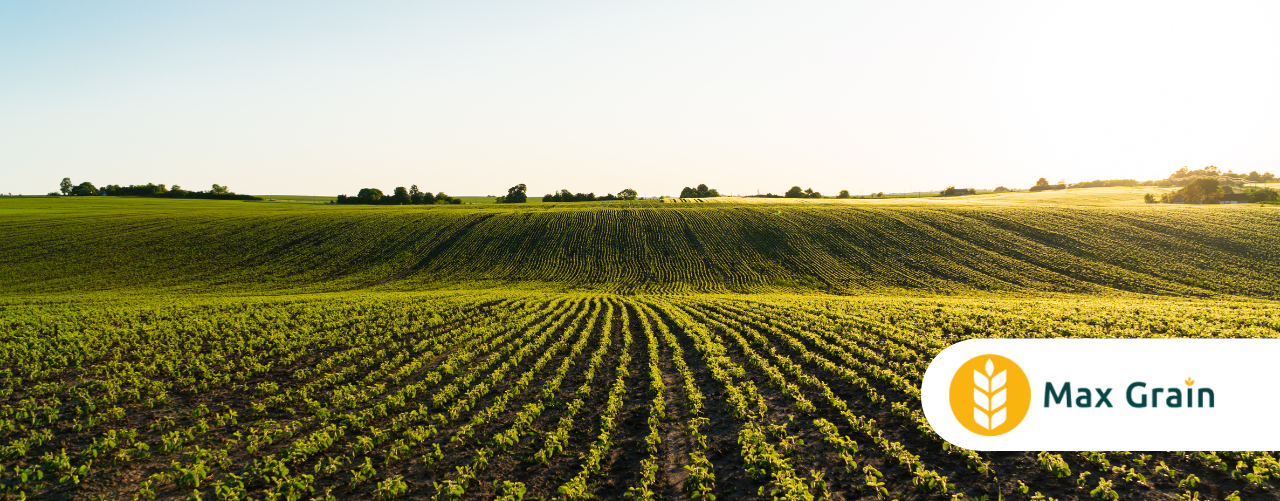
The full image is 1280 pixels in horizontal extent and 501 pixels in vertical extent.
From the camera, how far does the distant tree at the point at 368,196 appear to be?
405ft

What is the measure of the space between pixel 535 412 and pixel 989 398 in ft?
30.7

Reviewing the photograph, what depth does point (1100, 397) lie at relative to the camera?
1013 cm

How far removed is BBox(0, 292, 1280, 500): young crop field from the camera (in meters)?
8.69

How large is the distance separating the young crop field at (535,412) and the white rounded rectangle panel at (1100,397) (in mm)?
352

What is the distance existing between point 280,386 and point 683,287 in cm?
3467

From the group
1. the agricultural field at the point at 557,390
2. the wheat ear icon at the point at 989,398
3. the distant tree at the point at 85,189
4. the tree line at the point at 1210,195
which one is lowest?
the agricultural field at the point at 557,390

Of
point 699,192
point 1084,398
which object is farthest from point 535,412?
point 699,192

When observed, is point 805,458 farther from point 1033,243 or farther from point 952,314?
point 1033,243

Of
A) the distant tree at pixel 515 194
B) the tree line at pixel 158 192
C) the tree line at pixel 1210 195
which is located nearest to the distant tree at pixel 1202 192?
the tree line at pixel 1210 195

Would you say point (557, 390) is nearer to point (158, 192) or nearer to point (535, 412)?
point (535, 412)

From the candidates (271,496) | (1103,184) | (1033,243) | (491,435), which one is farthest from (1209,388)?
(1103,184)

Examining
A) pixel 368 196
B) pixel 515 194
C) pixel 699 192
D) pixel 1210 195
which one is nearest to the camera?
pixel 1210 195

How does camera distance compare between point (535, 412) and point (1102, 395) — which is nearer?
point (1102, 395)

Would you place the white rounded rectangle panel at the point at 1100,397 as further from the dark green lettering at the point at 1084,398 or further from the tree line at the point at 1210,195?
the tree line at the point at 1210,195
